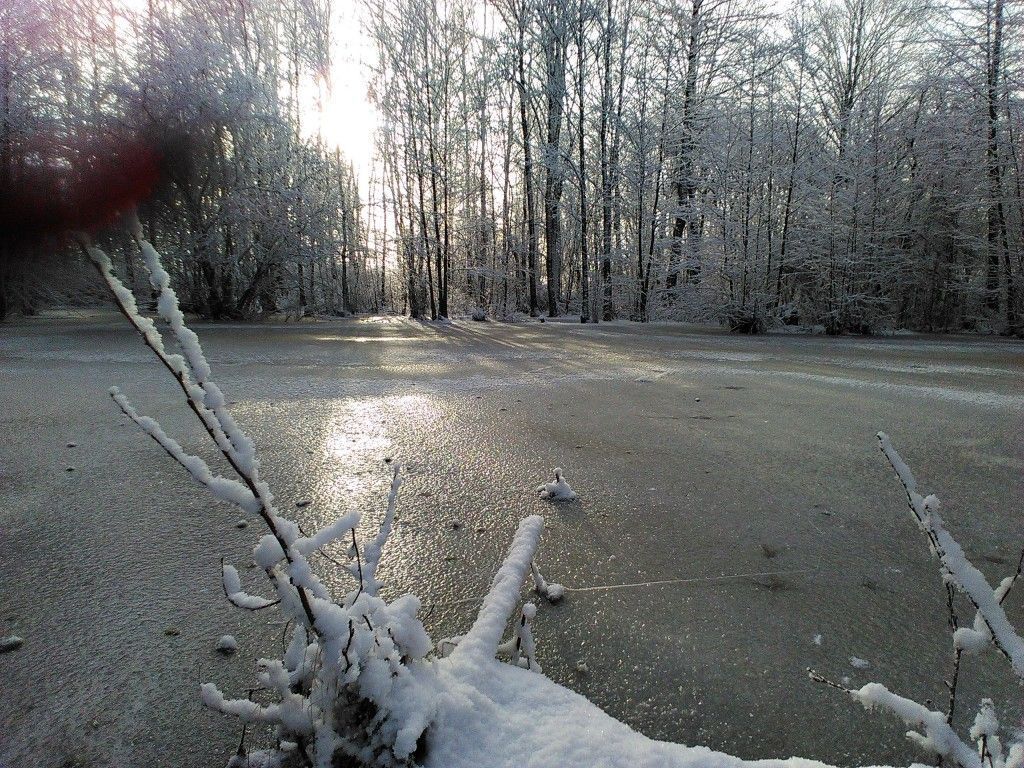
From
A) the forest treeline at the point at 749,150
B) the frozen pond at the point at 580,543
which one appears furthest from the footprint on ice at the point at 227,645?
the forest treeline at the point at 749,150

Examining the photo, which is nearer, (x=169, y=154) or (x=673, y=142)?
(x=169, y=154)

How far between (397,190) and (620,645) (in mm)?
24347

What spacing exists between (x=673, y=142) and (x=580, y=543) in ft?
41.7

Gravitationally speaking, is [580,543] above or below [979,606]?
below

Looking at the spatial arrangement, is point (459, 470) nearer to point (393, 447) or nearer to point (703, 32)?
point (393, 447)

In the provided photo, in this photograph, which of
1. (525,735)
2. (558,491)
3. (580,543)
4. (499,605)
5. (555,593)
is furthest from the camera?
(558,491)

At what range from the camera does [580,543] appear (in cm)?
164

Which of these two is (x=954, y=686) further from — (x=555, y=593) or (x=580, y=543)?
(x=580, y=543)

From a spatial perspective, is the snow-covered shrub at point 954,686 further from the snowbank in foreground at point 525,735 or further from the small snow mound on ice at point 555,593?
the small snow mound on ice at point 555,593

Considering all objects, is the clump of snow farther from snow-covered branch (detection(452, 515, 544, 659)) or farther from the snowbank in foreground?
the snowbank in foreground

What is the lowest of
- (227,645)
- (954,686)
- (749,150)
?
(227,645)

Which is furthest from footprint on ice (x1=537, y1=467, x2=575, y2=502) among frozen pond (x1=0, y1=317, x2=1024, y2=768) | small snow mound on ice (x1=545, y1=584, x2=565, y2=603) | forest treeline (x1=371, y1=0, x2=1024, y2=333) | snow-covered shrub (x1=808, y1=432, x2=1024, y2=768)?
forest treeline (x1=371, y1=0, x2=1024, y2=333)

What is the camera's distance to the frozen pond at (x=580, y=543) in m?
0.99

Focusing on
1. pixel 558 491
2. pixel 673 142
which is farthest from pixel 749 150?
pixel 558 491
